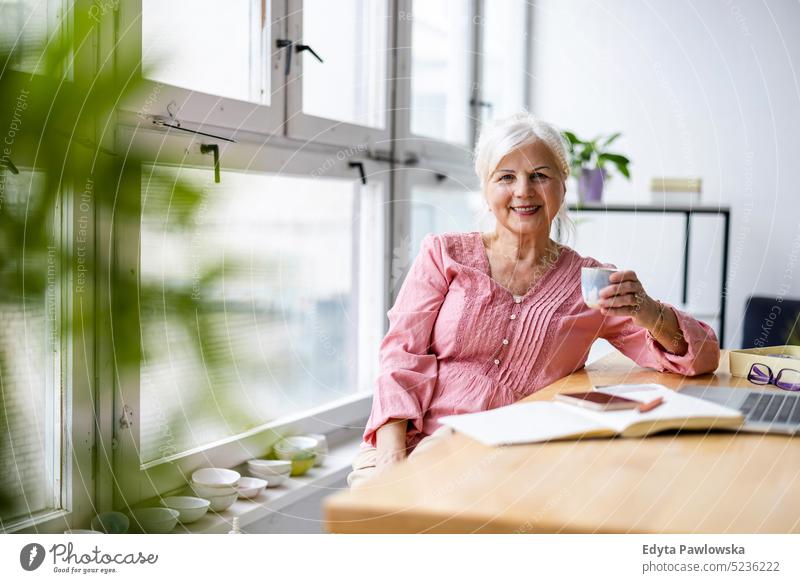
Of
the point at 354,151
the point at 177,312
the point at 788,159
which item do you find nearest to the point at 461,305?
the point at 354,151

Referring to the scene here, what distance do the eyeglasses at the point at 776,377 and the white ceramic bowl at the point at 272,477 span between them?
36.5 inches

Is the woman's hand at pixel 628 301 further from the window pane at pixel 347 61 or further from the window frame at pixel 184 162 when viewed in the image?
the window pane at pixel 347 61

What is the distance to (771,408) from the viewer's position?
3.40ft

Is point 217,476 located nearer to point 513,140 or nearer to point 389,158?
point 513,140

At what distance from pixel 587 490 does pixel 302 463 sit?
1.12 meters

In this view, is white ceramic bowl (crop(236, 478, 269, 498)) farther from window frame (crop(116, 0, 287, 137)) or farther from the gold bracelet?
the gold bracelet

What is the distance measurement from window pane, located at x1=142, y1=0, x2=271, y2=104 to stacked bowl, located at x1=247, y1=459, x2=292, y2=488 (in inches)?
29.2

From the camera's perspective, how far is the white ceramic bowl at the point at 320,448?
186 cm

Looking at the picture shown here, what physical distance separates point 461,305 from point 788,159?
2.03 m

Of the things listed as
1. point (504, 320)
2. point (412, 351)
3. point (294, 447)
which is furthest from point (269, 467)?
point (504, 320)

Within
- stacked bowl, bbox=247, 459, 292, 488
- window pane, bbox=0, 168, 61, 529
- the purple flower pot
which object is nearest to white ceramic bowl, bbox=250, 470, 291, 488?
stacked bowl, bbox=247, 459, 292, 488

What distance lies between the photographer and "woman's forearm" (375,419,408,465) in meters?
1.20
